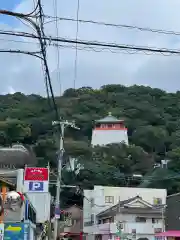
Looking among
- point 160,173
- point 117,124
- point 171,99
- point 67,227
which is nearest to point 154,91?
point 171,99

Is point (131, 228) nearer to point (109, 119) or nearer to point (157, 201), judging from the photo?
point (157, 201)

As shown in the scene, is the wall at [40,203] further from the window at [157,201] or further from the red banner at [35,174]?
the window at [157,201]

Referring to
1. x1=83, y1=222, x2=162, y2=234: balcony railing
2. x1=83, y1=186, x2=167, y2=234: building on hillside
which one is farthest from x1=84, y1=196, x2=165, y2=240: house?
x1=83, y1=186, x2=167, y2=234: building on hillside

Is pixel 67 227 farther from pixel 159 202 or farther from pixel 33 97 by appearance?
pixel 33 97

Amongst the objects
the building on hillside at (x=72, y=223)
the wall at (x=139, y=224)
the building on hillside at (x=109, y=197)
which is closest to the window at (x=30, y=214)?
the wall at (x=139, y=224)

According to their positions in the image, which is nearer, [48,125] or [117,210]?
[117,210]

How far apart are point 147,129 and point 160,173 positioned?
3108cm

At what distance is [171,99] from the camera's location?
439 feet

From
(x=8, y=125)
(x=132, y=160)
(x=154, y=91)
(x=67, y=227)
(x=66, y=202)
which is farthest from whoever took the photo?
(x=154, y=91)

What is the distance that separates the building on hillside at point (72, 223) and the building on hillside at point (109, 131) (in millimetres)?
41591

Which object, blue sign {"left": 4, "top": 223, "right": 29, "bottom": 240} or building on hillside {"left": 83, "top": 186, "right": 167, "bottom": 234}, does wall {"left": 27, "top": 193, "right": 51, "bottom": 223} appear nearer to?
blue sign {"left": 4, "top": 223, "right": 29, "bottom": 240}

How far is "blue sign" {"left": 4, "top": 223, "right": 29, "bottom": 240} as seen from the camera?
664 inches

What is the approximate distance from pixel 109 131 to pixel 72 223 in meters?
46.2

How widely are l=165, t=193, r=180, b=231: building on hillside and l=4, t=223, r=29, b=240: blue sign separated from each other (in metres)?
28.4
